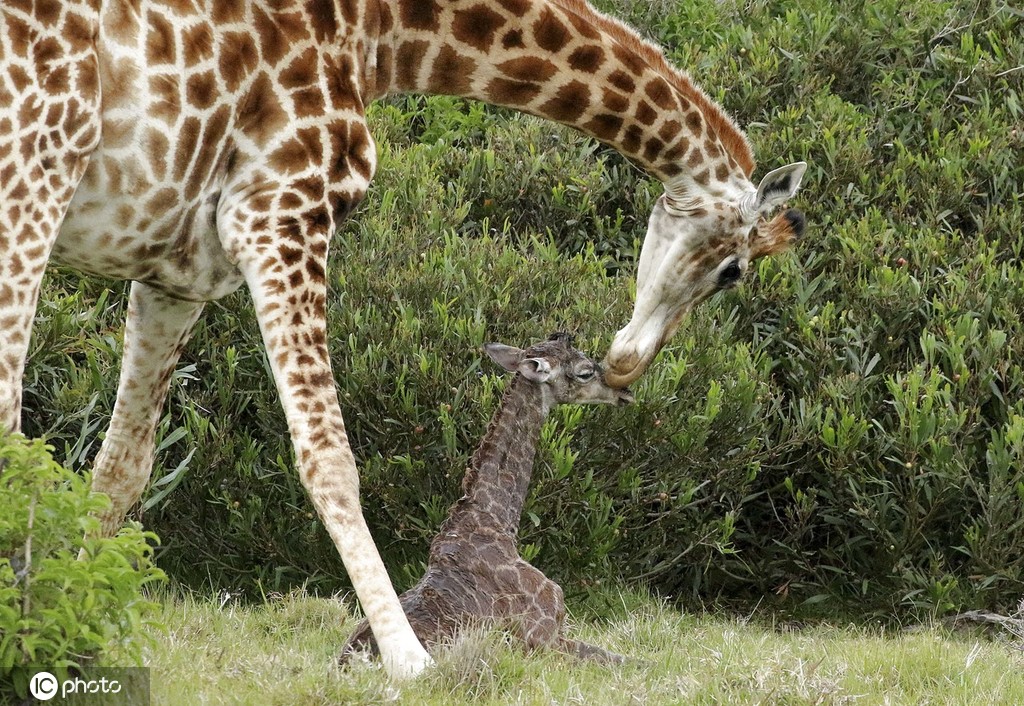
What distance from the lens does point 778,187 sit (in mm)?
6383

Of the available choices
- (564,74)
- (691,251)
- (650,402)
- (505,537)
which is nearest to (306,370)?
(505,537)

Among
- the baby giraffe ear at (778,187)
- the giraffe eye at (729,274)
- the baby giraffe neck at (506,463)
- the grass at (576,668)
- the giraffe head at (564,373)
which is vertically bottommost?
the grass at (576,668)

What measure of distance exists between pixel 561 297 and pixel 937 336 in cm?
223

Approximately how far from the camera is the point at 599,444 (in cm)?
744

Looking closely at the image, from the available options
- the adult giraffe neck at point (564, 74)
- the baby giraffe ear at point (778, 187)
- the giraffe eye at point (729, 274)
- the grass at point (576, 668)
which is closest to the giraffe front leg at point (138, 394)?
the grass at point (576, 668)

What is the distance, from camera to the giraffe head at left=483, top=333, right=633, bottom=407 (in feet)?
20.7

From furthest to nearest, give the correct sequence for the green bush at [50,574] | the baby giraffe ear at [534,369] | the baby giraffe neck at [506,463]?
the baby giraffe ear at [534,369], the baby giraffe neck at [506,463], the green bush at [50,574]

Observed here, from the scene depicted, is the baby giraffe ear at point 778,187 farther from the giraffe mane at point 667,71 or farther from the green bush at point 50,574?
the green bush at point 50,574

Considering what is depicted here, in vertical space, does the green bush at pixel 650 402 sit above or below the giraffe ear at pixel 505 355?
below

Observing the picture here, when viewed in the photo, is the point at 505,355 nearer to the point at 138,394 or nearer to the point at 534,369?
the point at 534,369

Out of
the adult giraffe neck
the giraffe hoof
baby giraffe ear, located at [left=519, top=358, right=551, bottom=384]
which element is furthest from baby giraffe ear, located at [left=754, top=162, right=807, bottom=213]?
the giraffe hoof

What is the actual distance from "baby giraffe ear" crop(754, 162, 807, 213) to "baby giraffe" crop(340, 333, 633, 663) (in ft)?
3.49

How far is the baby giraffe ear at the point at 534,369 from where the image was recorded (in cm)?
620

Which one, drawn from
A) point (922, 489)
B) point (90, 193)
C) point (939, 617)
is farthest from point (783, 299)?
point (90, 193)
